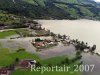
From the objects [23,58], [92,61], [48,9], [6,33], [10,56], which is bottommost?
[92,61]

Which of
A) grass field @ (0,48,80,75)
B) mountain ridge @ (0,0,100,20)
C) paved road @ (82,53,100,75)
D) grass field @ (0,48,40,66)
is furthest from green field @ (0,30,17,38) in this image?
mountain ridge @ (0,0,100,20)

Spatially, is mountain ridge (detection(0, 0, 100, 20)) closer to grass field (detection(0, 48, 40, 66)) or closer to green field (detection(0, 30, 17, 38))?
green field (detection(0, 30, 17, 38))

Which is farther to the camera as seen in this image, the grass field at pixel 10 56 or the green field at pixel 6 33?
the green field at pixel 6 33

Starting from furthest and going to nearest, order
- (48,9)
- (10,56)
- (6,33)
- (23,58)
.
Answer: (48,9) → (6,33) → (10,56) → (23,58)

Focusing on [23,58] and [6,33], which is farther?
[6,33]

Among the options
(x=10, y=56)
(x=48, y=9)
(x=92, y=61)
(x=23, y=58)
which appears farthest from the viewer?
(x=48, y=9)

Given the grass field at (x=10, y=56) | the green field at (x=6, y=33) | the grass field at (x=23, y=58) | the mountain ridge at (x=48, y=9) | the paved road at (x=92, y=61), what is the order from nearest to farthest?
the grass field at (x=23, y=58), the paved road at (x=92, y=61), the grass field at (x=10, y=56), the green field at (x=6, y=33), the mountain ridge at (x=48, y=9)

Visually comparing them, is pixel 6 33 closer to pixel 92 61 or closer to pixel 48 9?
pixel 92 61

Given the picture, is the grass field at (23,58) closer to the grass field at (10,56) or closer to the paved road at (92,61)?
the grass field at (10,56)

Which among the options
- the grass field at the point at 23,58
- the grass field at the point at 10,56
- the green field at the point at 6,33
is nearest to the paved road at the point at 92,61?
the grass field at the point at 23,58

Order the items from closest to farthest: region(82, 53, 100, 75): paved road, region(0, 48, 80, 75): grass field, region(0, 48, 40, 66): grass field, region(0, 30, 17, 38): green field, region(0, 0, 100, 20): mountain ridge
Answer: region(0, 48, 80, 75): grass field
region(82, 53, 100, 75): paved road
region(0, 48, 40, 66): grass field
region(0, 30, 17, 38): green field
region(0, 0, 100, 20): mountain ridge

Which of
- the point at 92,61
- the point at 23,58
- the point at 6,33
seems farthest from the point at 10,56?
the point at 6,33

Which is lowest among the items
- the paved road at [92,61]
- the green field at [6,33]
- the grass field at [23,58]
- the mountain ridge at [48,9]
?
the paved road at [92,61]
